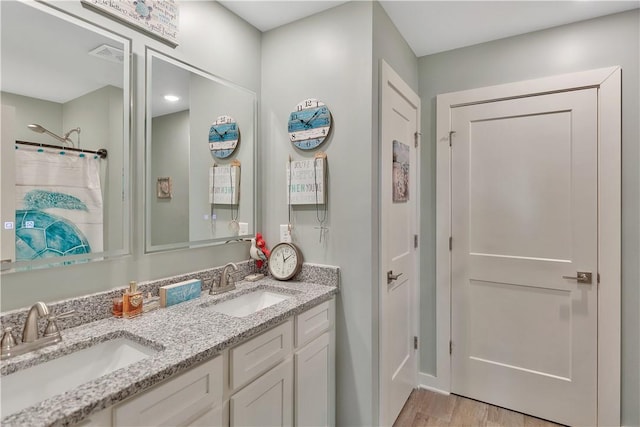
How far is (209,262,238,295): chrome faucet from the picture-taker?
1699mm

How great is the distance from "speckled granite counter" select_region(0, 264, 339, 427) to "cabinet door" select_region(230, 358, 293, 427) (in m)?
0.22

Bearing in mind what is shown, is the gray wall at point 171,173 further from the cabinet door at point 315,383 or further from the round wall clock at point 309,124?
the cabinet door at point 315,383

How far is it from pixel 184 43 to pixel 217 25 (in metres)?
0.27

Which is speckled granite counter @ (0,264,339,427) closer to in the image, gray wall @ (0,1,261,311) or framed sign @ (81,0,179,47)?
gray wall @ (0,1,261,311)

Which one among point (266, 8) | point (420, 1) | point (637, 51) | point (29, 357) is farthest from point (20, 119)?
point (637, 51)

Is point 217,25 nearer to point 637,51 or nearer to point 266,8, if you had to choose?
point 266,8

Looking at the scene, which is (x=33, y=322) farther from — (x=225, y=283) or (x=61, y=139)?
(x=225, y=283)

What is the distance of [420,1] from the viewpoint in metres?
1.81

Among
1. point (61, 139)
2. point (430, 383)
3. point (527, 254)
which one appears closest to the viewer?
point (61, 139)

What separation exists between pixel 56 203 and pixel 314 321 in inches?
46.9

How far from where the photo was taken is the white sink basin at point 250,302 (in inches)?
66.0

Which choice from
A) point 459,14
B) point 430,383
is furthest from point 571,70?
point 430,383

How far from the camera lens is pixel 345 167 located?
183 centimetres

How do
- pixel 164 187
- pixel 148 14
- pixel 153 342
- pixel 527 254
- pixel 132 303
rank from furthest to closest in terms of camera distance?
pixel 527 254 → pixel 164 187 → pixel 148 14 → pixel 132 303 → pixel 153 342
